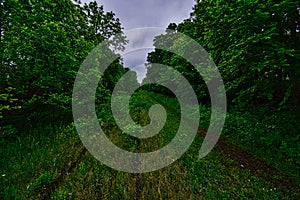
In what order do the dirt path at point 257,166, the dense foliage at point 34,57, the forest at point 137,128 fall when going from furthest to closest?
1. the dense foliage at point 34,57
2. the dirt path at point 257,166
3. the forest at point 137,128

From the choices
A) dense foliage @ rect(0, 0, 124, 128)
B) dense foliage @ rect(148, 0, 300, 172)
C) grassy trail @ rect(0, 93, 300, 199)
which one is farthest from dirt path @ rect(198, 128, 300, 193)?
dense foliage @ rect(0, 0, 124, 128)

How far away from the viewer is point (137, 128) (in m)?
6.63

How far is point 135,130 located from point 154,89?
31.2m

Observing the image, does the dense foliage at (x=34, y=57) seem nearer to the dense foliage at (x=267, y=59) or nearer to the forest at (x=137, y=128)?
the forest at (x=137, y=128)

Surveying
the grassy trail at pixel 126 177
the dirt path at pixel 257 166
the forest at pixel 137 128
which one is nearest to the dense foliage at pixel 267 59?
the forest at pixel 137 128

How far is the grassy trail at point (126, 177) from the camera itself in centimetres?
380

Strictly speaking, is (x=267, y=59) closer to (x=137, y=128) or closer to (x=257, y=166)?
(x=257, y=166)

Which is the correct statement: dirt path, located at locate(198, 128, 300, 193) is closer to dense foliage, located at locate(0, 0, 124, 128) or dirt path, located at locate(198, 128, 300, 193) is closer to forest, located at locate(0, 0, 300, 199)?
forest, located at locate(0, 0, 300, 199)

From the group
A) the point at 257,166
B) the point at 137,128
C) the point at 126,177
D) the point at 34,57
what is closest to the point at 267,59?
the point at 257,166

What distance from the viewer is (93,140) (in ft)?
21.5

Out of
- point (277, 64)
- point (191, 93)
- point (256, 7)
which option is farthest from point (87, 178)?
point (191, 93)

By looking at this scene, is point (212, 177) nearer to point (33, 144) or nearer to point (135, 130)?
point (135, 130)

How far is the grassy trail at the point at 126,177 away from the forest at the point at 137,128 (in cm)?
2

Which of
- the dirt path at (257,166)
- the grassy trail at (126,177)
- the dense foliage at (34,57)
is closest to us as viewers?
the grassy trail at (126,177)
